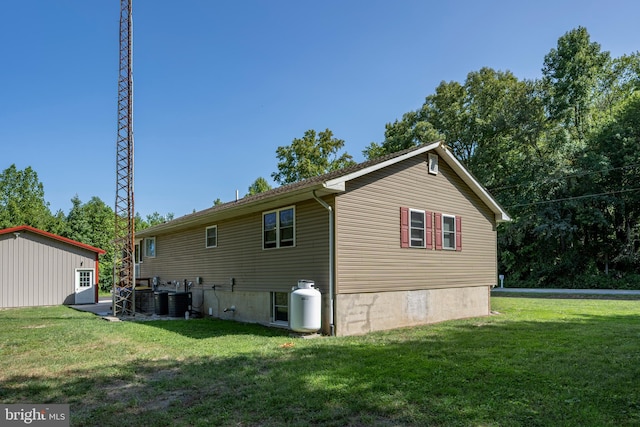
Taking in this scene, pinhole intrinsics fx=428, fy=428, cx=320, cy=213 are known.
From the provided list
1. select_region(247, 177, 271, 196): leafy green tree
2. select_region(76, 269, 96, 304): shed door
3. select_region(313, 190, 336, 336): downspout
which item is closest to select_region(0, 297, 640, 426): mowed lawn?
select_region(313, 190, 336, 336): downspout

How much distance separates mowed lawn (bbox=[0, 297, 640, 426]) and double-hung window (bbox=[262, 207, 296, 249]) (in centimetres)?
232

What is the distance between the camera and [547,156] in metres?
26.8

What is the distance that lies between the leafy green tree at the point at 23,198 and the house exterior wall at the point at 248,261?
79.9ft

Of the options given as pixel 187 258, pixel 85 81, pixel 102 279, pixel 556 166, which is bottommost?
pixel 102 279

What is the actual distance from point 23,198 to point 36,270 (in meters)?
22.0

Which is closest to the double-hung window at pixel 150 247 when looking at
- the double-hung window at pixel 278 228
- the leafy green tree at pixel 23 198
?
the double-hung window at pixel 278 228

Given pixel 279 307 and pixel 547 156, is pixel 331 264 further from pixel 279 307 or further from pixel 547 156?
pixel 547 156

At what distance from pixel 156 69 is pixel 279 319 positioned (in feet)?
35.7

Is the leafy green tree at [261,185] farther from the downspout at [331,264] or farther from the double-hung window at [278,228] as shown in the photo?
the downspout at [331,264]

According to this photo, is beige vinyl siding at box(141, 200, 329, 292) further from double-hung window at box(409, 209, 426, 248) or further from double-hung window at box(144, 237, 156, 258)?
double-hung window at box(409, 209, 426, 248)

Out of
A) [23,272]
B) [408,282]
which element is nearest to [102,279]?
[23,272]

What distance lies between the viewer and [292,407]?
4.67 m

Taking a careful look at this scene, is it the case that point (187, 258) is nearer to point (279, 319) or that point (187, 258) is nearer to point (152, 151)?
point (279, 319)

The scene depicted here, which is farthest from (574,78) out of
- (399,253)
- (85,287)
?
(85,287)
